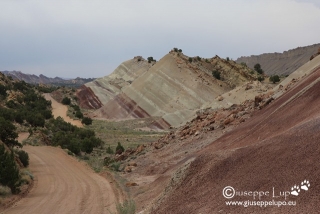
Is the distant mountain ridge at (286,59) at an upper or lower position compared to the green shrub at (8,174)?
upper

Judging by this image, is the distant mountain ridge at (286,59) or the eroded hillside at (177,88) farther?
the distant mountain ridge at (286,59)

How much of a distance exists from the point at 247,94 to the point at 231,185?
37.0m

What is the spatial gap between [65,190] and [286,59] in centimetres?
14997

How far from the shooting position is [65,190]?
19188 mm

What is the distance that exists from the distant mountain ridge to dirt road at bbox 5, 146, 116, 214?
119 metres

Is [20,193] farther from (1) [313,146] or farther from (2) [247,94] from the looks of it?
(2) [247,94]

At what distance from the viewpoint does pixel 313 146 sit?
9.95 meters

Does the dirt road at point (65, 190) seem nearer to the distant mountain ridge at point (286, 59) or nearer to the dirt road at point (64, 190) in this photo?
the dirt road at point (64, 190)

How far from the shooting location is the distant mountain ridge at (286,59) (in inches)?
5477

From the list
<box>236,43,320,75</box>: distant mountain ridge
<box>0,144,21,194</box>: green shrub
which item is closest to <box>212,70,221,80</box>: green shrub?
<box>0,144,21,194</box>: green shrub

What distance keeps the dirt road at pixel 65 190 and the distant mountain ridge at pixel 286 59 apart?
119 metres

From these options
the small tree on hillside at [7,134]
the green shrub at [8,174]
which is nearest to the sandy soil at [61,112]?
the small tree on hillside at [7,134]

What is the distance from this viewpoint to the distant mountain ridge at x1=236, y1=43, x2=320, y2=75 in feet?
456

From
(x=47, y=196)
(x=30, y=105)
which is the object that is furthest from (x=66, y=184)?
(x=30, y=105)
